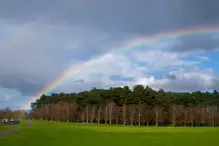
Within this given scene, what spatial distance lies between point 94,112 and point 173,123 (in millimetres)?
44878

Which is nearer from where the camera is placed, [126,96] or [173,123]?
[173,123]

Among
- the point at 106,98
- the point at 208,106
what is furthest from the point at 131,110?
the point at 208,106

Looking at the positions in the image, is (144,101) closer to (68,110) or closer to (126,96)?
(126,96)

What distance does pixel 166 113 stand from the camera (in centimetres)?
17275

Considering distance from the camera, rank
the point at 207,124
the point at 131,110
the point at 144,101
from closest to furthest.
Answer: the point at 131,110 → the point at 144,101 → the point at 207,124

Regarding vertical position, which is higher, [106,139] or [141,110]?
[106,139]

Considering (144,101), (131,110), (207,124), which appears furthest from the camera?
(207,124)

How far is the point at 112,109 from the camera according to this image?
174 metres

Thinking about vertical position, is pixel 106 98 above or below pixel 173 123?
above

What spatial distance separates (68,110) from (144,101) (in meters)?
45.2

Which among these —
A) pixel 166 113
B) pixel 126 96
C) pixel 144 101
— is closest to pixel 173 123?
pixel 166 113

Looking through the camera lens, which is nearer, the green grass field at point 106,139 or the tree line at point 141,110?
the green grass field at point 106,139

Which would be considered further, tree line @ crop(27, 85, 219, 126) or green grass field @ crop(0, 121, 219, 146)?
tree line @ crop(27, 85, 219, 126)

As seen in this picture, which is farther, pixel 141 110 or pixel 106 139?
pixel 141 110
